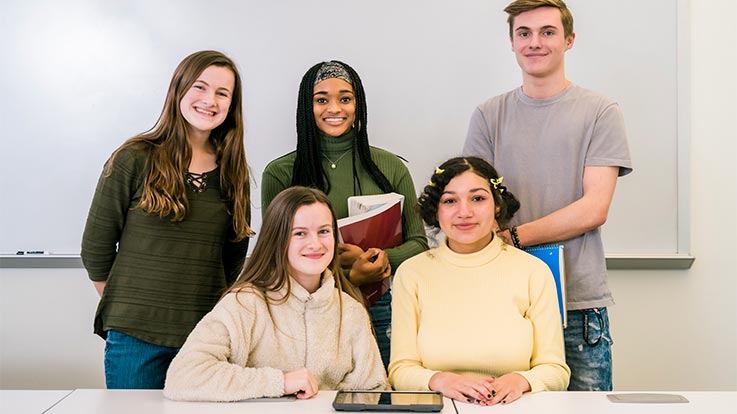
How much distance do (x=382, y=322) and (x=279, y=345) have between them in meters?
0.52

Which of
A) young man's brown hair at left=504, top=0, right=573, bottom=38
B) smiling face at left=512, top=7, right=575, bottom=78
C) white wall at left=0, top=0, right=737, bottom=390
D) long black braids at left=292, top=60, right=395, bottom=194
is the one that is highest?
young man's brown hair at left=504, top=0, right=573, bottom=38

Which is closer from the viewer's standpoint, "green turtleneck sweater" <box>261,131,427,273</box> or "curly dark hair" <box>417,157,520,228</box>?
"curly dark hair" <box>417,157,520,228</box>

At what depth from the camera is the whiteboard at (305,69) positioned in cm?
298

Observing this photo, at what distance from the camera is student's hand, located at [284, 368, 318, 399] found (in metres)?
1.65

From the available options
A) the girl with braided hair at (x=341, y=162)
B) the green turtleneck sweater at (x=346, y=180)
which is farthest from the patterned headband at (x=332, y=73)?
the green turtleneck sweater at (x=346, y=180)

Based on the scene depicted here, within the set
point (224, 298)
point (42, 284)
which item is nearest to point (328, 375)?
point (224, 298)

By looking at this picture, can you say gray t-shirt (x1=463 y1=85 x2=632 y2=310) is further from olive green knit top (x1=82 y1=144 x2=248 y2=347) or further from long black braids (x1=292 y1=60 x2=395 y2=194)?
olive green knit top (x1=82 y1=144 x2=248 y2=347)

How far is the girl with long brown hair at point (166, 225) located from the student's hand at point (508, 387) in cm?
84

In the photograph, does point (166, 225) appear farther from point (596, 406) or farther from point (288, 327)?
point (596, 406)

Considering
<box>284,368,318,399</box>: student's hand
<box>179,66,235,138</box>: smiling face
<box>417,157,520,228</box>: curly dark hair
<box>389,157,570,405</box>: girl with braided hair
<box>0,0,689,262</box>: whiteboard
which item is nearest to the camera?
<box>284,368,318,399</box>: student's hand

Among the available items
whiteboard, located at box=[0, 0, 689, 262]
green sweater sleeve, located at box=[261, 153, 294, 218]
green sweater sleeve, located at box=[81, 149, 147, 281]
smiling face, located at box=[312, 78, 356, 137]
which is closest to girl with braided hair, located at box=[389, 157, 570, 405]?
smiling face, located at box=[312, 78, 356, 137]

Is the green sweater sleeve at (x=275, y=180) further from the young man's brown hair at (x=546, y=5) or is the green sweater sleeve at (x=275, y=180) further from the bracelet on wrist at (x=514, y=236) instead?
the young man's brown hair at (x=546, y=5)

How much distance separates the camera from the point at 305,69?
2992mm

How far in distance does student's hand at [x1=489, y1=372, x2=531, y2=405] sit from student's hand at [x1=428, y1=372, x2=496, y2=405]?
14mm
